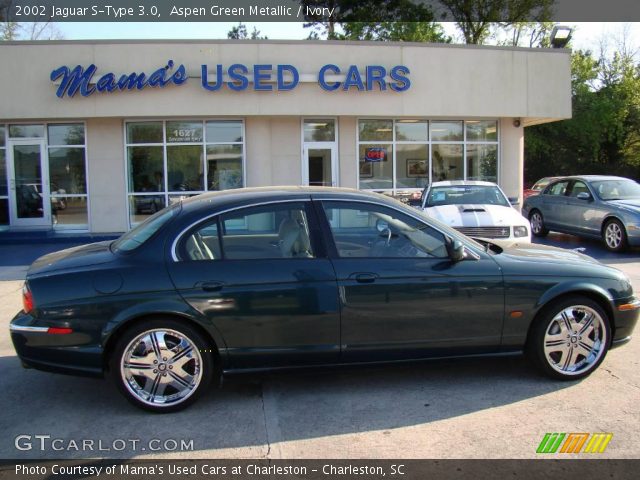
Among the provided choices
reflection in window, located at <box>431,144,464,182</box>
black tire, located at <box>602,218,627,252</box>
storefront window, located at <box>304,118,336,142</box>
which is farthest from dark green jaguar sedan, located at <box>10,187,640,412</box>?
reflection in window, located at <box>431,144,464,182</box>

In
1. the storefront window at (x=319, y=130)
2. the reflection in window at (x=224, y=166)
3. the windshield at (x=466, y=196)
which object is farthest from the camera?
the storefront window at (x=319, y=130)

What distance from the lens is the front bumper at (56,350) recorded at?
4.15 meters

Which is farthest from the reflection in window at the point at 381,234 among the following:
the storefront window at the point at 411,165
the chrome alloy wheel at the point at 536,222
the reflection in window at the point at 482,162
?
the reflection in window at the point at 482,162

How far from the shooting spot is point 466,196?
10.5m

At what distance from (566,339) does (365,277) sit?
1.73 metres

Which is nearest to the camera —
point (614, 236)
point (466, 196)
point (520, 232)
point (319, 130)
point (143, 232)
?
point (143, 232)

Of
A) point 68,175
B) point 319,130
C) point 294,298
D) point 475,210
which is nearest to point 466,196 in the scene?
point 475,210

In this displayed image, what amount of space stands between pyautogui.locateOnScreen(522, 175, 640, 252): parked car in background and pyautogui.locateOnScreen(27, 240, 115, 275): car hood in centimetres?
1030

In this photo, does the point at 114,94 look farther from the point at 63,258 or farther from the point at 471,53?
the point at 63,258

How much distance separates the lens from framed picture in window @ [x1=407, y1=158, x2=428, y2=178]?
53.8ft

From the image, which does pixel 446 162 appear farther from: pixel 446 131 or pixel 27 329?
pixel 27 329

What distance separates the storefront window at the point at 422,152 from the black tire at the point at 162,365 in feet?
40.0

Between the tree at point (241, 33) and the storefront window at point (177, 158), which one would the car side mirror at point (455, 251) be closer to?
the storefront window at point (177, 158)

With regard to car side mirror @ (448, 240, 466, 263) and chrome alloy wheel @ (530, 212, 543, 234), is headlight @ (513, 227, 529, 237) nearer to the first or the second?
car side mirror @ (448, 240, 466, 263)
